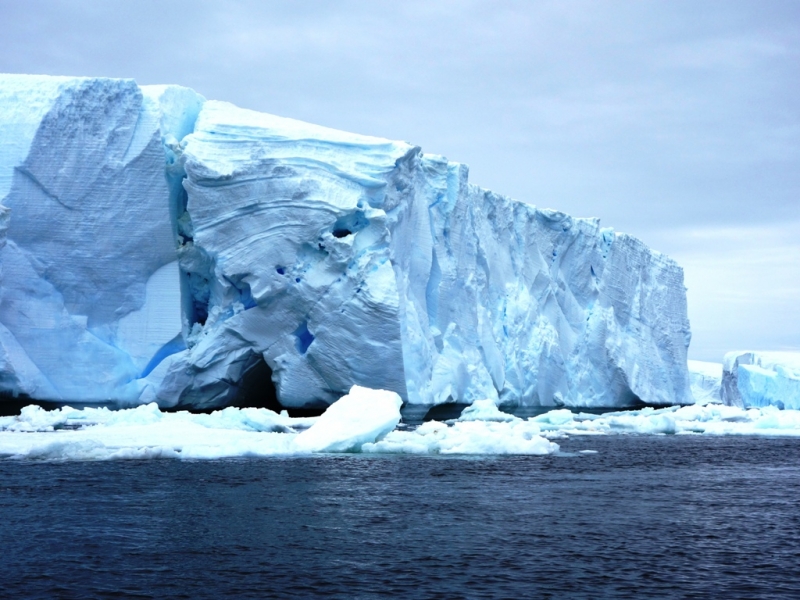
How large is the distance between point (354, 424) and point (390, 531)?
5.89 meters

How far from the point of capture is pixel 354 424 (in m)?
14.3

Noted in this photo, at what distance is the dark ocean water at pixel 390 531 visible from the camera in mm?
6594

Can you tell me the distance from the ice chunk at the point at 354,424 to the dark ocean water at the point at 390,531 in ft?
3.11

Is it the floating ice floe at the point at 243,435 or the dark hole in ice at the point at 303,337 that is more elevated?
the dark hole in ice at the point at 303,337

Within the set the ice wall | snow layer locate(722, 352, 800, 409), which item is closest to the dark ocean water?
the ice wall

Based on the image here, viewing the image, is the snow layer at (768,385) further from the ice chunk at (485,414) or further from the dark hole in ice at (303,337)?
the dark hole in ice at (303,337)

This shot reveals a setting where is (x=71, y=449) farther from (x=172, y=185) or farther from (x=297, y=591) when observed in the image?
(x=172, y=185)

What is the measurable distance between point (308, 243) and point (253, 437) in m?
5.60

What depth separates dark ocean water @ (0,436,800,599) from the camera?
21.6 feet

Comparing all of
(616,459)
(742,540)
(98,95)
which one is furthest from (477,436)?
(98,95)

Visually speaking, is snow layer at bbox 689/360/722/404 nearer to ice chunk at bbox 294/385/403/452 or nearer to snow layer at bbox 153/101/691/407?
snow layer at bbox 153/101/691/407

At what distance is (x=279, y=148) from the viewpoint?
1955cm

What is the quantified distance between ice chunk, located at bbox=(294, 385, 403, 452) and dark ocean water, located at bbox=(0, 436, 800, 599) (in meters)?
0.95

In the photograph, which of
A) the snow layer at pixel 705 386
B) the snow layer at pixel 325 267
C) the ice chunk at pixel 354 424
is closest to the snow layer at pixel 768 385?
the snow layer at pixel 705 386
